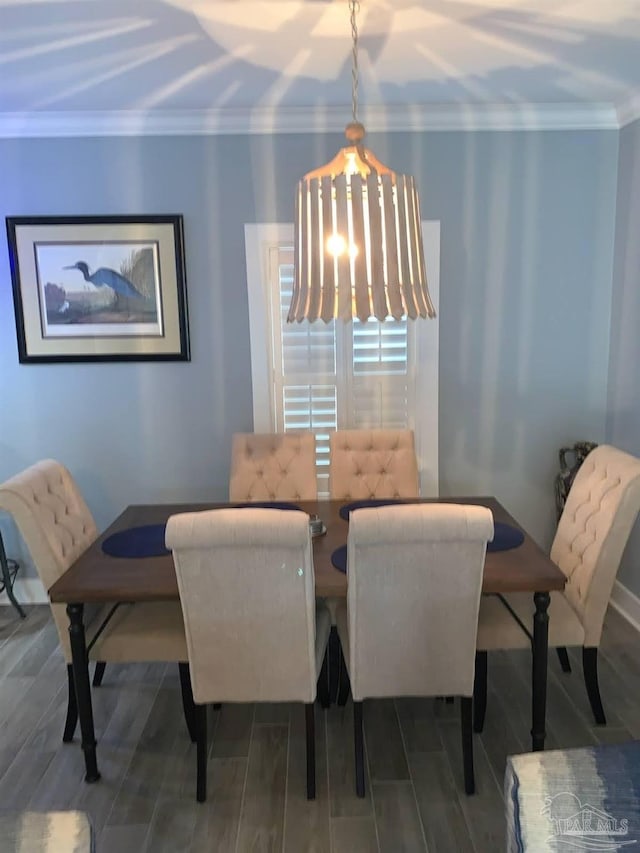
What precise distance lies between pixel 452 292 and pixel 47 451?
2.29m

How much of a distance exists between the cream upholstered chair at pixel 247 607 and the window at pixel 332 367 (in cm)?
153

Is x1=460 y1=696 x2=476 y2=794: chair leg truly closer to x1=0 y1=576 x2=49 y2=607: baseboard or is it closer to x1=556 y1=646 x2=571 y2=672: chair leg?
x1=556 y1=646 x2=571 y2=672: chair leg

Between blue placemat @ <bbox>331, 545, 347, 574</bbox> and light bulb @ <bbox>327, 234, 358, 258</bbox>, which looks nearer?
light bulb @ <bbox>327, 234, 358, 258</bbox>

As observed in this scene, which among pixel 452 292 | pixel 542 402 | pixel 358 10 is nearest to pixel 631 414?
pixel 542 402

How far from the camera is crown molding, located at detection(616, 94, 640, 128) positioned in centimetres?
295

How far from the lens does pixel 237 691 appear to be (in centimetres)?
197

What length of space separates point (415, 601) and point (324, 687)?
33.0 inches

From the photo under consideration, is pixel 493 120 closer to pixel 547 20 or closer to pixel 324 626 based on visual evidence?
pixel 547 20

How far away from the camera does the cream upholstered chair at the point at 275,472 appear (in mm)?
2943

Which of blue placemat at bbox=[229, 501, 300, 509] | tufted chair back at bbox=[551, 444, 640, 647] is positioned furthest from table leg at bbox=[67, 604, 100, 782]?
tufted chair back at bbox=[551, 444, 640, 647]

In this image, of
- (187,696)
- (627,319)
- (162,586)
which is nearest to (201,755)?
(187,696)

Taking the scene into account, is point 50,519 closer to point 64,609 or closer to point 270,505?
point 64,609

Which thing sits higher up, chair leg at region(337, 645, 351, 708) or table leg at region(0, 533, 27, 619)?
table leg at region(0, 533, 27, 619)

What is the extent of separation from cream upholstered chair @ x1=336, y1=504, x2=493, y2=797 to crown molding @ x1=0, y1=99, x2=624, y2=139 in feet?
7.14
